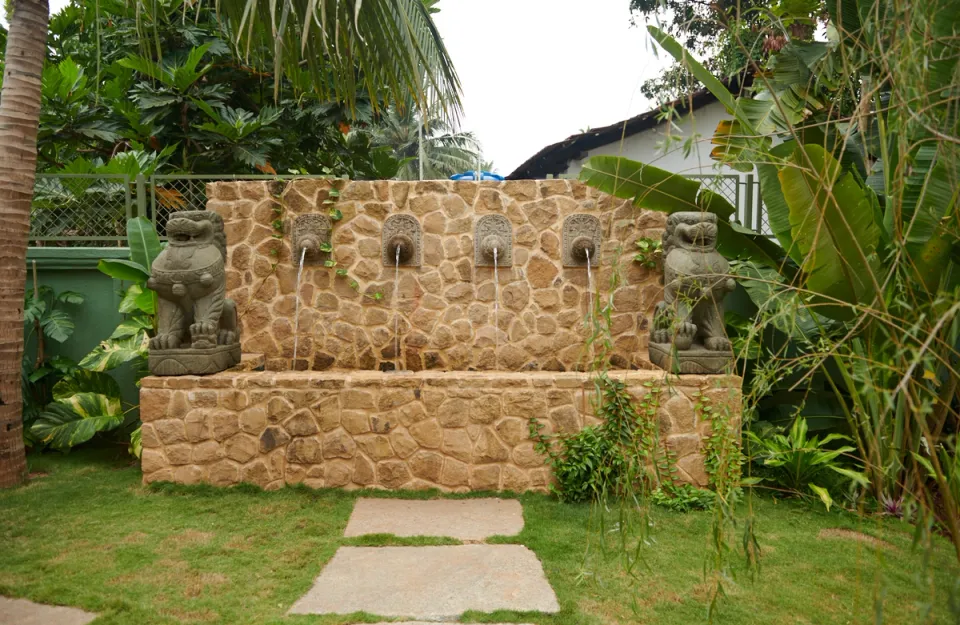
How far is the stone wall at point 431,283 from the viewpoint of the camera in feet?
21.1

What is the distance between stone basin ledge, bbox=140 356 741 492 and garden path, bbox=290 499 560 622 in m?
0.45

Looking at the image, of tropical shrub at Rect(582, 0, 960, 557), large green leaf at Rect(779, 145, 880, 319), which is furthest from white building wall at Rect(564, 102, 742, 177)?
large green leaf at Rect(779, 145, 880, 319)

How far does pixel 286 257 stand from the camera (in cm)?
647

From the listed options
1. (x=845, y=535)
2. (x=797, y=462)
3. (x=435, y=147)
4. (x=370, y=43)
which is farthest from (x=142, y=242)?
(x=435, y=147)

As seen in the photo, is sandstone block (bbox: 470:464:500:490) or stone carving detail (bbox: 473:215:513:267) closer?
sandstone block (bbox: 470:464:500:490)

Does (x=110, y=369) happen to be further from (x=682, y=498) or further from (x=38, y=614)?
(x=682, y=498)

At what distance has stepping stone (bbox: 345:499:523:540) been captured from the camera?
4.19 metres

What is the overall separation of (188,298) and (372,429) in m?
1.77

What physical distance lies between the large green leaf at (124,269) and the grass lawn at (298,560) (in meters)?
1.73

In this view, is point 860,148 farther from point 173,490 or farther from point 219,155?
point 219,155

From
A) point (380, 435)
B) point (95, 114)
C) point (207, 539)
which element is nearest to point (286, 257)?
point (380, 435)

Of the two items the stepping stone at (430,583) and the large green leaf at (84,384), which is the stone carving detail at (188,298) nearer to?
the large green leaf at (84,384)

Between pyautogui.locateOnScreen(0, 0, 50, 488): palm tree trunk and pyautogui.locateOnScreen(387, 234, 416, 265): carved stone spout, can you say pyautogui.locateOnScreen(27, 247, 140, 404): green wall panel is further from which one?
pyautogui.locateOnScreen(387, 234, 416, 265): carved stone spout

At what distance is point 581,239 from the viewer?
643 cm
